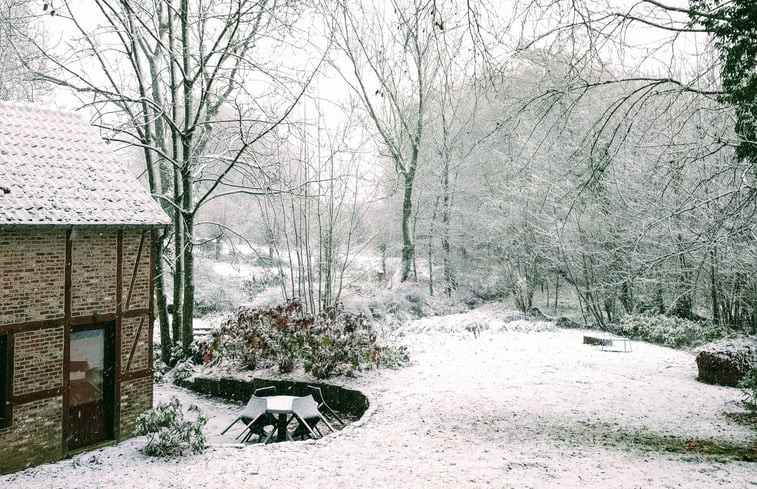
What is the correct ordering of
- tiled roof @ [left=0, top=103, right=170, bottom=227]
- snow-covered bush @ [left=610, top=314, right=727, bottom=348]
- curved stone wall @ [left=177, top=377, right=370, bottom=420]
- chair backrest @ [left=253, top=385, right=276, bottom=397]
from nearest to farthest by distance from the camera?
tiled roof @ [left=0, top=103, right=170, bottom=227]
chair backrest @ [left=253, top=385, right=276, bottom=397]
curved stone wall @ [left=177, top=377, right=370, bottom=420]
snow-covered bush @ [left=610, top=314, right=727, bottom=348]

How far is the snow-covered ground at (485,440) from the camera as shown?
6164mm

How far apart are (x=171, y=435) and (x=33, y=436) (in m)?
2.30

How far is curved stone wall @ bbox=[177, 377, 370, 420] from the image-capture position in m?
10.7

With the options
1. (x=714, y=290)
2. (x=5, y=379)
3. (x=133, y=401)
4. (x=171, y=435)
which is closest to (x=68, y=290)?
(x=5, y=379)

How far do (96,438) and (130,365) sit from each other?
1.27 m

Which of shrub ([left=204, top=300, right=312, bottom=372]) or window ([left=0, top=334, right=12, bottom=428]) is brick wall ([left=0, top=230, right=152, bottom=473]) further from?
shrub ([left=204, top=300, right=312, bottom=372])

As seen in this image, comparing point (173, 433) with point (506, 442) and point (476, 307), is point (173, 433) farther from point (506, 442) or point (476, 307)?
point (476, 307)

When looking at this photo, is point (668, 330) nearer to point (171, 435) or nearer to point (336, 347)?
point (336, 347)

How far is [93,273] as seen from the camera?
895 cm

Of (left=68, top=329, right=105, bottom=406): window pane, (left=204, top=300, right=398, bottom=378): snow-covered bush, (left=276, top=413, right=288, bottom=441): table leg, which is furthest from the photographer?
(left=204, top=300, right=398, bottom=378): snow-covered bush

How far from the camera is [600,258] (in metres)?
18.2

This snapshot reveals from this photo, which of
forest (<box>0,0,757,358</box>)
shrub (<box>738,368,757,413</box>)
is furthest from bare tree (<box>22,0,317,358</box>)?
shrub (<box>738,368,757,413</box>)

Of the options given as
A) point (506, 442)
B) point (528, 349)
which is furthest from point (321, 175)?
point (506, 442)

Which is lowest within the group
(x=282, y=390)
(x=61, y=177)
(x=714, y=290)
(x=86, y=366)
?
(x=282, y=390)
